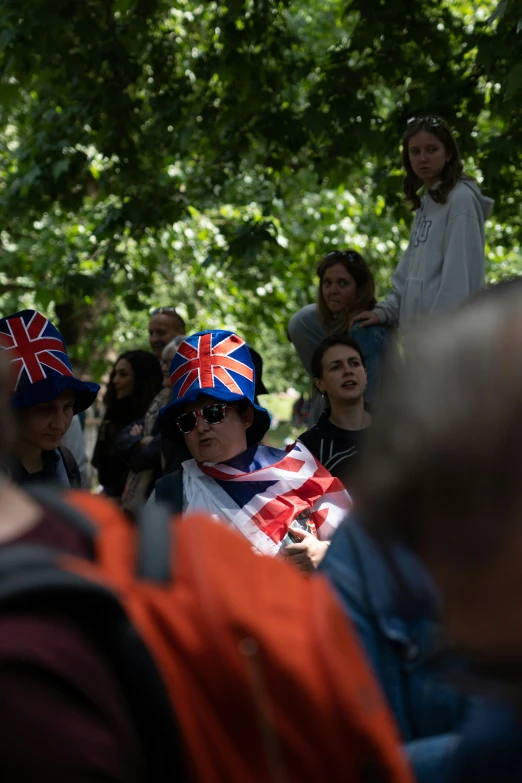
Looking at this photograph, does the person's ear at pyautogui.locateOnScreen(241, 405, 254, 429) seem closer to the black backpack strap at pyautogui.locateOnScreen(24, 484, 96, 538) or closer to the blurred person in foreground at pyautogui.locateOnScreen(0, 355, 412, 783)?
the black backpack strap at pyautogui.locateOnScreen(24, 484, 96, 538)

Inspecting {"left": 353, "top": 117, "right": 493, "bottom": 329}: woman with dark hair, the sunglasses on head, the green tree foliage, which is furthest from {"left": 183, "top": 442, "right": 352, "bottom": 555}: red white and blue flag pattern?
the green tree foliage

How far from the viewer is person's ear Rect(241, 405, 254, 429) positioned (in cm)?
356

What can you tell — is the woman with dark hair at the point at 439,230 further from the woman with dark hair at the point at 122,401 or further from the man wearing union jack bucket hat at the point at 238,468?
the woman with dark hair at the point at 122,401

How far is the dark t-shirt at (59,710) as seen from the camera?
0.85 meters

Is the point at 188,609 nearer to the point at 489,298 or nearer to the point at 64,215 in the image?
the point at 489,298

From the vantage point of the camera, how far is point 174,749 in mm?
888

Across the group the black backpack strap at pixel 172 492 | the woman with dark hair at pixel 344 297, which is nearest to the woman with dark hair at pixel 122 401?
the woman with dark hair at pixel 344 297

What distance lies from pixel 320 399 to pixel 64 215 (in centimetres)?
372

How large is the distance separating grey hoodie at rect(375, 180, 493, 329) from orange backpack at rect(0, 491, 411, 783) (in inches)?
145

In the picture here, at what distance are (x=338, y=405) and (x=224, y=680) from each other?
3.48 meters

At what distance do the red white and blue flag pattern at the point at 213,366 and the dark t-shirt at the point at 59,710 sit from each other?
8.57 feet

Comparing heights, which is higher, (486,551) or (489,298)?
(489,298)

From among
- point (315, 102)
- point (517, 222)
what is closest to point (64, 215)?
point (315, 102)

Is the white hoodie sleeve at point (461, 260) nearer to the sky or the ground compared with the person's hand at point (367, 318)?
nearer to the sky
